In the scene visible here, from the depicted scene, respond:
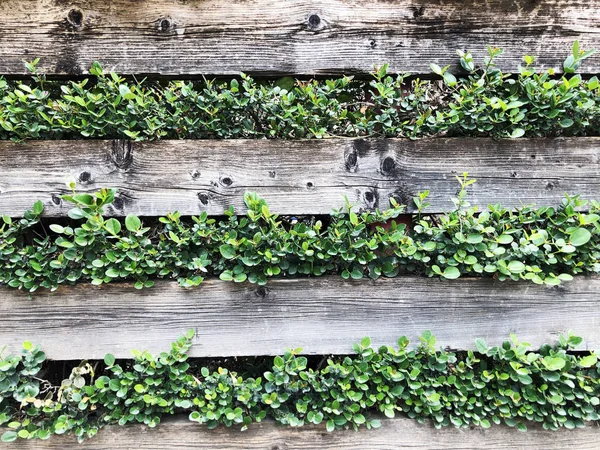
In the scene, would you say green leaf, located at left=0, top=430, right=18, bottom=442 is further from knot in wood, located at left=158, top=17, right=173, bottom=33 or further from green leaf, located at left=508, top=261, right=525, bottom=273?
green leaf, located at left=508, top=261, right=525, bottom=273

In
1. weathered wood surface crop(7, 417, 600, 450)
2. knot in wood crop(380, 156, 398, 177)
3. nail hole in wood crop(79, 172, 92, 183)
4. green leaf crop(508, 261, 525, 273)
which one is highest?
knot in wood crop(380, 156, 398, 177)

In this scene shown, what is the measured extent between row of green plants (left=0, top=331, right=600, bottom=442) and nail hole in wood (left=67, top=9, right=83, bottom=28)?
44.5 inches

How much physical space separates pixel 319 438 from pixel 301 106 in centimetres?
122

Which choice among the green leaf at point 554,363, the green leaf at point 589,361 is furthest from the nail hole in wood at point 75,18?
the green leaf at point 589,361

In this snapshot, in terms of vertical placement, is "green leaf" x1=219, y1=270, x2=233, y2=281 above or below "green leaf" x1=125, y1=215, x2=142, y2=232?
below

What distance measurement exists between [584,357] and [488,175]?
2.47 ft

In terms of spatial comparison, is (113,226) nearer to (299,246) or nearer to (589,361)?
(299,246)

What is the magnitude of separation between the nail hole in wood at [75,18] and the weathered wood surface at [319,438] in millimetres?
1453

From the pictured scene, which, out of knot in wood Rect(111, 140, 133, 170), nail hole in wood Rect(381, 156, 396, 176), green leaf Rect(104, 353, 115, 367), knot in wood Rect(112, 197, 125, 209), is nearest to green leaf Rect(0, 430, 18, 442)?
green leaf Rect(104, 353, 115, 367)

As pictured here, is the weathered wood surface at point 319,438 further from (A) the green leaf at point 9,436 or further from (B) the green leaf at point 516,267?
(B) the green leaf at point 516,267

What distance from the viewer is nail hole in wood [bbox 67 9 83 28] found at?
1347 mm

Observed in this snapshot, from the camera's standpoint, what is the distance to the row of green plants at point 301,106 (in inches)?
53.3

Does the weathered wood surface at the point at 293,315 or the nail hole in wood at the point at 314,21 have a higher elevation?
the nail hole in wood at the point at 314,21

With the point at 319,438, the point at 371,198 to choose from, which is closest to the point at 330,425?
the point at 319,438
